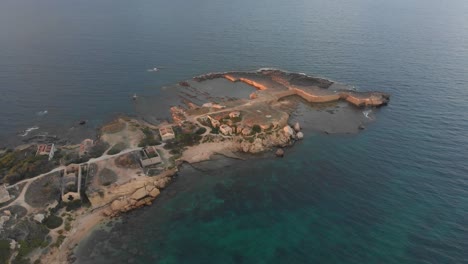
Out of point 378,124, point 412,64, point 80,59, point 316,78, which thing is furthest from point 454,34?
point 80,59

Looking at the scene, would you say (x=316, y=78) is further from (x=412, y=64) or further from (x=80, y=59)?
(x=80, y=59)

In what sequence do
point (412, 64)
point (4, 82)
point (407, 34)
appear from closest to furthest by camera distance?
point (4, 82) < point (412, 64) < point (407, 34)

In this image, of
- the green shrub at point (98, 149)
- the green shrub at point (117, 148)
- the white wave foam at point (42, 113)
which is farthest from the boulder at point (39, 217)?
the white wave foam at point (42, 113)

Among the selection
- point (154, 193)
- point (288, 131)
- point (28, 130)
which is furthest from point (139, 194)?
point (28, 130)

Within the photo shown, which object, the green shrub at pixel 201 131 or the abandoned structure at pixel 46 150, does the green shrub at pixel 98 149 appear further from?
the green shrub at pixel 201 131

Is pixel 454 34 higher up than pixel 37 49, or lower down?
higher up

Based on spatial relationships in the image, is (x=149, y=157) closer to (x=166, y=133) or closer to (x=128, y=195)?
(x=166, y=133)

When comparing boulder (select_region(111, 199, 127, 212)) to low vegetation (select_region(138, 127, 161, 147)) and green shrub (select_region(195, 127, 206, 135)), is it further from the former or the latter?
green shrub (select_region(195, 127, 206, 135))
